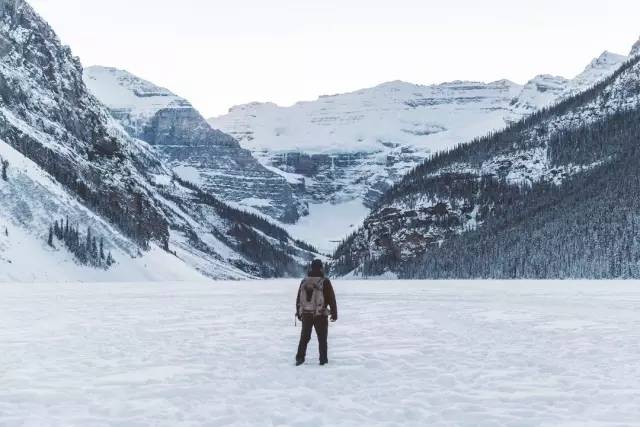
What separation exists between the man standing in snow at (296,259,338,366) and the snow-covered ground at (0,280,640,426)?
1.78 feet

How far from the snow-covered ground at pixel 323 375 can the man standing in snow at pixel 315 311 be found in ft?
1.78

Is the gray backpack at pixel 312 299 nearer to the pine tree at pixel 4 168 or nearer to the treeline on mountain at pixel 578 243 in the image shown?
the pine tree at pixel 4 168

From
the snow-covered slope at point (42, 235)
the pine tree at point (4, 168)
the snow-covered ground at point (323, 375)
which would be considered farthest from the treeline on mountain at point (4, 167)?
the snow-covered ground at point (323, 375)

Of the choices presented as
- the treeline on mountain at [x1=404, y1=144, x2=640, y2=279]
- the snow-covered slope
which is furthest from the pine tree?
the treeline on mountain at [x1=404, y1=144, x2=640, y2=279]

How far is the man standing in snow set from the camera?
66.2 ft

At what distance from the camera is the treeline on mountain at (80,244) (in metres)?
133

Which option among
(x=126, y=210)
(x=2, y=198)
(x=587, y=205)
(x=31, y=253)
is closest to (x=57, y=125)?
(x=126, y=210)

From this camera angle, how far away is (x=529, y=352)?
22312mm

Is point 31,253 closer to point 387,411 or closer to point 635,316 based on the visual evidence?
point 635,316

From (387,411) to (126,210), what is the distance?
188075 mm

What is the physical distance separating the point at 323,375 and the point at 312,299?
108 inches

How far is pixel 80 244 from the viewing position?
13600cm

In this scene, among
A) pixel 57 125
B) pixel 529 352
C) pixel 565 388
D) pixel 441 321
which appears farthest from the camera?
pixel 57 125

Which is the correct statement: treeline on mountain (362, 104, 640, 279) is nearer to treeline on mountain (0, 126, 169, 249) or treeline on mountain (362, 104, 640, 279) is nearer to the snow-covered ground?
treeline on mountain (0, 126, 169, 249)
